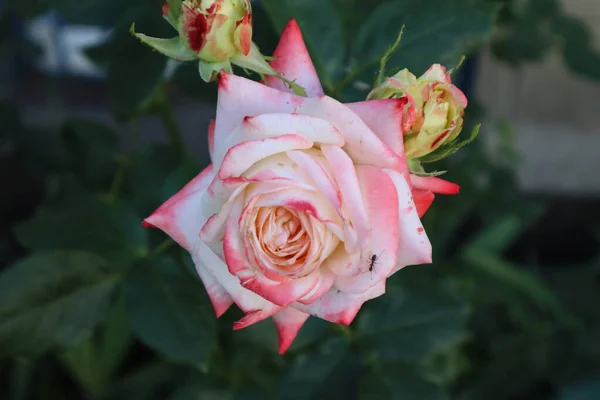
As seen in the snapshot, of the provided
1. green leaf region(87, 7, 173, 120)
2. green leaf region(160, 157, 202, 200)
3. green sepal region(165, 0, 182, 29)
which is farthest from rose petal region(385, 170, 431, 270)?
green leaf region(87, 7, 173, 120)

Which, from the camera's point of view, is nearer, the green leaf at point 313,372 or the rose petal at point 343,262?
the rose petal at point 343,262

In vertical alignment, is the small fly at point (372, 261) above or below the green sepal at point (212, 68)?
below

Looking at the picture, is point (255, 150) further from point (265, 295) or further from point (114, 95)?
point (114, 95)

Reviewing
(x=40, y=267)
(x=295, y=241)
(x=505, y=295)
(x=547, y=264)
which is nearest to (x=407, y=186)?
(x=295, y=241)

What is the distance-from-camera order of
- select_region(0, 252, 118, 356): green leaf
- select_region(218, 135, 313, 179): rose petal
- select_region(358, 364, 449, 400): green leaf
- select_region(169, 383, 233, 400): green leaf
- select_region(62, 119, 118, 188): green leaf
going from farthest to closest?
select_region(62, 119, 118, 188): green leaf, select_region(169, 383, 233, 400): green leaf, select_region(358, 364, 449, 400): green leaf, select_region(0, 252, 118, 356): green leaf, select_region(218, 135, 313, 179): rose petal

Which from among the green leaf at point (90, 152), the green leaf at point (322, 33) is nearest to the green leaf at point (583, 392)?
the green leaf at point (322, 33)

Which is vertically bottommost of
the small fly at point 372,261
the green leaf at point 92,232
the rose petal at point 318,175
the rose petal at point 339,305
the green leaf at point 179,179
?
the green leaf at point 92,232

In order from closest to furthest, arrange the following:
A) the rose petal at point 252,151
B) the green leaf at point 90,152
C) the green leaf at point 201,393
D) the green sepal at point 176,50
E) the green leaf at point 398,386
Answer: the rose petal at point 252,151 → the green sepal at point 176,50 → the green leaf at point 398,386 → the green leaf at point 201,393 → the green leaf at point 90,152

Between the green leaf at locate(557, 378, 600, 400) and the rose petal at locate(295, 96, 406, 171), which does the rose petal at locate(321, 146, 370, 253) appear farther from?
the green leaf at locate(557, 378, 600, 400)

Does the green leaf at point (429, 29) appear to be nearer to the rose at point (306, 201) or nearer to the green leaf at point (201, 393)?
the rose at point (306, 201)
